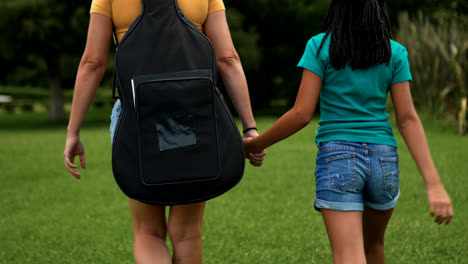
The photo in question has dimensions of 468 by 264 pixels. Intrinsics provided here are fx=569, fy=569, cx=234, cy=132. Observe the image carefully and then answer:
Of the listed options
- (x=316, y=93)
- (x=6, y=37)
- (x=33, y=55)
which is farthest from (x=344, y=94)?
(x=33, y=55)

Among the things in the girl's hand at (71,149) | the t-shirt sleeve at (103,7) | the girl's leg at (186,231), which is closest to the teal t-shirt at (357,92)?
the girl's leg at (186,231)

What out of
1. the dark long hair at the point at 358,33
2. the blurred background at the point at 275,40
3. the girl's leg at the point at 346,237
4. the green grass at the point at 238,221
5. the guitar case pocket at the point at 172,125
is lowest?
the blurred background at the point at 275,40

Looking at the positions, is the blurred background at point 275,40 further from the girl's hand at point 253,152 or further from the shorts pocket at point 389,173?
the shorts pocket at point 389,173

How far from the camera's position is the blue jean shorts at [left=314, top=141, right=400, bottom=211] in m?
2.32

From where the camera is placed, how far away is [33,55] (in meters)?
24.3

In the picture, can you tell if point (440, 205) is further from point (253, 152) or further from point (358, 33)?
point (253, 152)

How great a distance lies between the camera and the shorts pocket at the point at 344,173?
231cm

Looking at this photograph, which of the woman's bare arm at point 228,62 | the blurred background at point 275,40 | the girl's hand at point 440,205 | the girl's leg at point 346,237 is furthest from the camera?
the blurred background at point 275,40

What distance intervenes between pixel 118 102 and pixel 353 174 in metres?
1.05

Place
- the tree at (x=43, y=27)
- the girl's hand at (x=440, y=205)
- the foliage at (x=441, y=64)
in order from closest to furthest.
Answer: the girl's hand at (x=440, y=205), the foliage at (x=441, y=64), the tree at (x=43, y=27)

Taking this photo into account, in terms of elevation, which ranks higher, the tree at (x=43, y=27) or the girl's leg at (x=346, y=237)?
the girl's leg at (x=346, y=237)

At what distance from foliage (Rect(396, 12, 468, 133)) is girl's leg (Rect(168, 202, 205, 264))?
11.4m

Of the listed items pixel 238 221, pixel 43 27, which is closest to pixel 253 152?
pixel 238 221

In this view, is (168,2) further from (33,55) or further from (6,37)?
(33,55)
